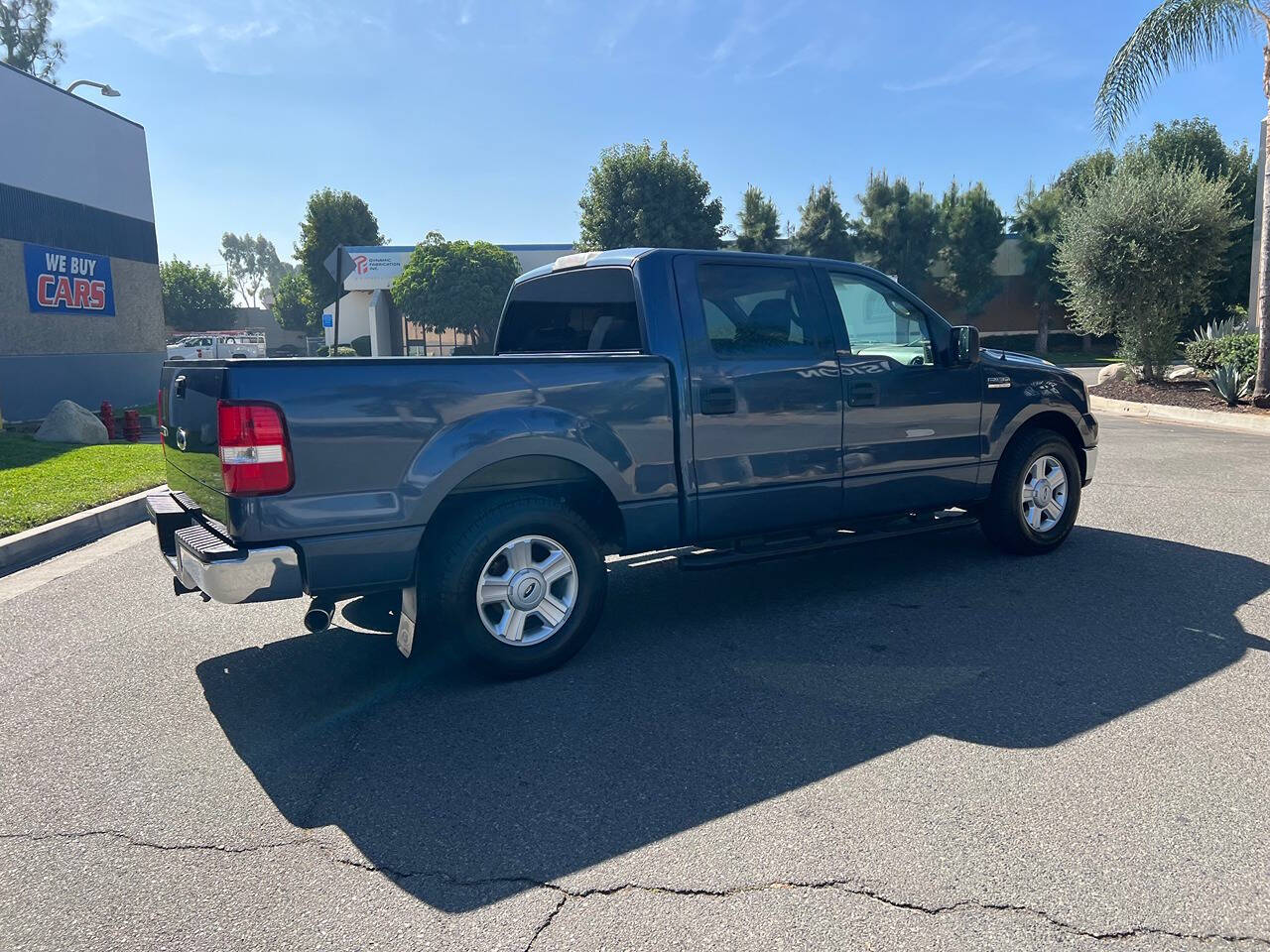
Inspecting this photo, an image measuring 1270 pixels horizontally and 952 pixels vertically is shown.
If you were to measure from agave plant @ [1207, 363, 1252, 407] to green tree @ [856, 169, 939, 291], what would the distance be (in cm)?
2743

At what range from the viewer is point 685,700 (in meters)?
4.03

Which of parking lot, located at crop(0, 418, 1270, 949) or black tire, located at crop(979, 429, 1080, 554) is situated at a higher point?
black tire, located at crop(979, 429, 1080, 554)

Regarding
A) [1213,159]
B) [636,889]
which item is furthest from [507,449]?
[1213,159]

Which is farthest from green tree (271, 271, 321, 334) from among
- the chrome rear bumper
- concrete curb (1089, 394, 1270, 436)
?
the chrome rear bumper

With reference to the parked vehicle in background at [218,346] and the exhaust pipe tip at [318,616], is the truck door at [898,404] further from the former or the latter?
the parked vehicle in background at [218,346]

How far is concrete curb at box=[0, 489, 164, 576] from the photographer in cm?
717

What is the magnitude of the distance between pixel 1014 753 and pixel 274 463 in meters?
3.07

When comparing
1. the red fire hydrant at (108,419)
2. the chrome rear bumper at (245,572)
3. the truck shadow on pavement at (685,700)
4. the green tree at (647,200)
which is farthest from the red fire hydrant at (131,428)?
the green tree at (647,200)

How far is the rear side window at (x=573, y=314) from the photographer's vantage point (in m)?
5.00

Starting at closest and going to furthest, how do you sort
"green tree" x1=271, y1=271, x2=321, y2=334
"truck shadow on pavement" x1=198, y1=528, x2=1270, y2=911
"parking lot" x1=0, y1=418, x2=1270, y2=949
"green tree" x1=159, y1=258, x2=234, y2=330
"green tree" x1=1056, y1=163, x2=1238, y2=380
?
"parking lot" x1=0, y1=418, x2=1270, y2=949
"truck shadow on pavement" x1=198, y1=528, x2=1270, y2=911
"green tree" x1=1056, y1=163, x2=1238, y2=380
"green tree" x1=159, y1=258, x2=234, y2=330
"green tree" x1=271, y1=271, x2=321, y2=334

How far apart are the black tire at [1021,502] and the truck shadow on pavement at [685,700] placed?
31 centimetres

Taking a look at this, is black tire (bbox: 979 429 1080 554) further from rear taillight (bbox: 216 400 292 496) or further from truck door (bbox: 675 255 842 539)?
rear taillight (bbox: 216 400 292 496)

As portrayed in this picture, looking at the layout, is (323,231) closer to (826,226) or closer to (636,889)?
(826,226)

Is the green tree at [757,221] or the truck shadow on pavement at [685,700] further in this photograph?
the green tree at [757,221]
